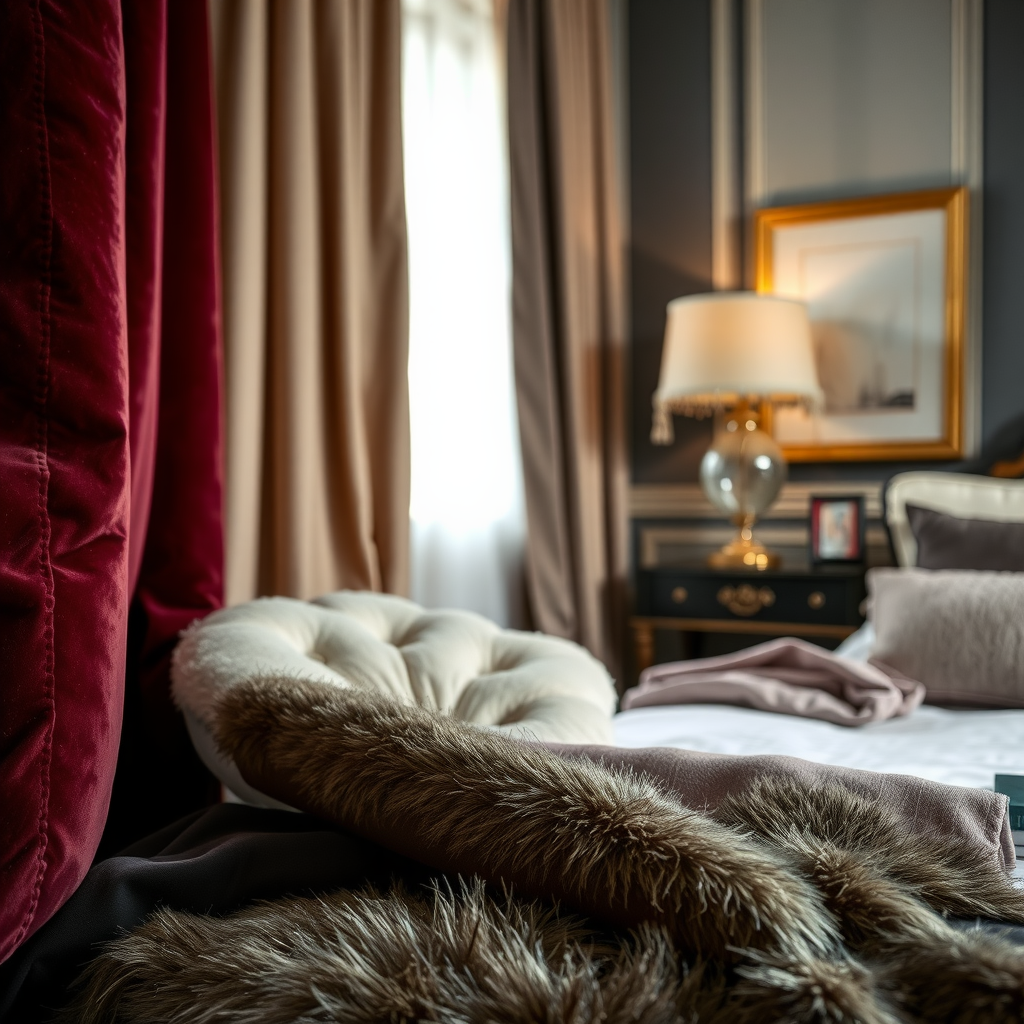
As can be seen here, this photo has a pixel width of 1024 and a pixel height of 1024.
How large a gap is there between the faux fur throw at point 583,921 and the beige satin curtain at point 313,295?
1.12 metres

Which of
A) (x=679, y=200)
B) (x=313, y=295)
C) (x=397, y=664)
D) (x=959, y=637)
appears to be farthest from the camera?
(x=679, y=200)

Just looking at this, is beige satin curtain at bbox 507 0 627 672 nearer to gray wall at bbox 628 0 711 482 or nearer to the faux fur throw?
Answer: gray wall at bbox 628 0 711 482

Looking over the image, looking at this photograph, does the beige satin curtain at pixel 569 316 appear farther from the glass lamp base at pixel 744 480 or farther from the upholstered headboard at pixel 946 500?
the upholstered headboard at pixel 946 500

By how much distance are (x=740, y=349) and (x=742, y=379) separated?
87 millimetres

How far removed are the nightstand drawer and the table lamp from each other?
0.24 ft

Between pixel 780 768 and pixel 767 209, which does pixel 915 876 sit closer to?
pixel 780 768

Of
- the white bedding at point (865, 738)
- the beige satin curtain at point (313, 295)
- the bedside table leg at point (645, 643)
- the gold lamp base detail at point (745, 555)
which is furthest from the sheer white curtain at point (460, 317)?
the white bedding at point (865, 738)

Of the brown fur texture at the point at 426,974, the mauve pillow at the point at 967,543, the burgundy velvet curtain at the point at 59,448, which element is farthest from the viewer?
the mauve pillow at the point at 967,543

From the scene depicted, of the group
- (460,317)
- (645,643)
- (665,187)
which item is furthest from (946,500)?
(665,187)

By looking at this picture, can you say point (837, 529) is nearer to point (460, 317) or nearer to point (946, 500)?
point (946, 500)

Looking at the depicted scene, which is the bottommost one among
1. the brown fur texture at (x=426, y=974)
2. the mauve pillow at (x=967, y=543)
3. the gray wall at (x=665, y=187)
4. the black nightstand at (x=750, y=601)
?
the black nightstand at (x=750, y=601)

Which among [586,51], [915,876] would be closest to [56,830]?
[915,876]

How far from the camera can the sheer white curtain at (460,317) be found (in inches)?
95.7

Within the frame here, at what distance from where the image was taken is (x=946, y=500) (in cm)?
246
